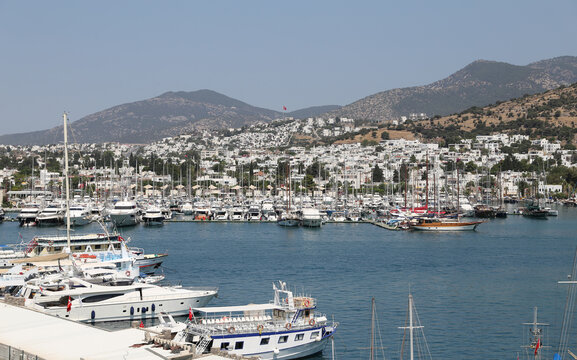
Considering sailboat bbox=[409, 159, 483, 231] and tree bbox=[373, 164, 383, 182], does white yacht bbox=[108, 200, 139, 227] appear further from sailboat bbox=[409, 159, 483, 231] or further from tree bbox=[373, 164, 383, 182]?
tree bbox=[373, 164, 383, 182]

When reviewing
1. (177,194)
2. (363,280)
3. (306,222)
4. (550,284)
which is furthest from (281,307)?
(177,194)

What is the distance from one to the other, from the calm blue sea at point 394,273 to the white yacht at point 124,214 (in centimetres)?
240

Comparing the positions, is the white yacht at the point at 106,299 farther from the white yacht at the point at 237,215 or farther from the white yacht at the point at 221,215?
the white yacht at the point at 221,215

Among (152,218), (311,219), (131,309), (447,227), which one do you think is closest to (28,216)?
(152,218)

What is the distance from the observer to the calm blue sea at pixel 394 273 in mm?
34219

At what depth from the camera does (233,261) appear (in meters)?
58.1

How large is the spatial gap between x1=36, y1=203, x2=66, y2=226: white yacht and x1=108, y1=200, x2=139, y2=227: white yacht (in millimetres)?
8395

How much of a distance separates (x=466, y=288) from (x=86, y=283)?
76.7 ft

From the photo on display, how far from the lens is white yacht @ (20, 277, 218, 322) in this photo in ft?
111

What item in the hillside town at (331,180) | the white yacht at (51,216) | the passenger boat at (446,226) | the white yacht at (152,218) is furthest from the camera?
the hillside town at (331,180)

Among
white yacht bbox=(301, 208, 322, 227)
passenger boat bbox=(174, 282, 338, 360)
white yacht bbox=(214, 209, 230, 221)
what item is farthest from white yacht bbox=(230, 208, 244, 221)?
passenger boat bbox=(174, 282, 338, 360)

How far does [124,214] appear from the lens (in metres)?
91.6

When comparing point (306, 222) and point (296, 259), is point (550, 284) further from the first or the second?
point (306, 222)

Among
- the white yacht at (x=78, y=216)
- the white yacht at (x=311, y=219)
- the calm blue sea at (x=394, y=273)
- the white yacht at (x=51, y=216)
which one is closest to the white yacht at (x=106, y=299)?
the calm blue sea at (x=394, y=273)
